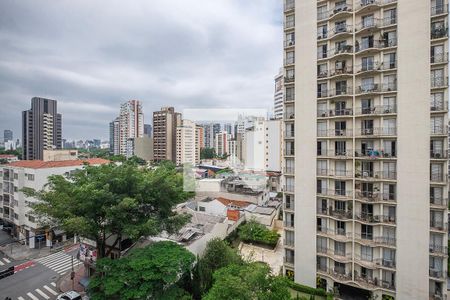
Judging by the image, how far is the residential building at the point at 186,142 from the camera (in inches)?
2576

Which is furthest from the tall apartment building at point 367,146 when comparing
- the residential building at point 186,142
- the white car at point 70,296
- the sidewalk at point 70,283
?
the residential building at point 186,142

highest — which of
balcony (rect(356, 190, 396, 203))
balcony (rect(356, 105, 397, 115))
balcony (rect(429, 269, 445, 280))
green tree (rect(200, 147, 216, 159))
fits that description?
balcony (rect(356, 105, 397, 115))

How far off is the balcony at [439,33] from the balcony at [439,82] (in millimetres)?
2333

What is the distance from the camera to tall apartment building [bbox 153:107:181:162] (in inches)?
2672

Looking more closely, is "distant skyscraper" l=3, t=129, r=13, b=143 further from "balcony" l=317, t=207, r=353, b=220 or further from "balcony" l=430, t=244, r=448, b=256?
"balcony" l=430, t=244, r=448, b=256

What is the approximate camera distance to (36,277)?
19094mm

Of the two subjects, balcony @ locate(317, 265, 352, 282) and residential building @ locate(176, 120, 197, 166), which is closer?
balcony @ locate(317, 265, 352, 282)

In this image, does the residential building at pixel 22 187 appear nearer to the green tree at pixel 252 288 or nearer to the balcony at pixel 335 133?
the green tree at pixel 252 288

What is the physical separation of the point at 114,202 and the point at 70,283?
1189cm

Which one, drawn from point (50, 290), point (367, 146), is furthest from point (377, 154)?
point (50, 290)

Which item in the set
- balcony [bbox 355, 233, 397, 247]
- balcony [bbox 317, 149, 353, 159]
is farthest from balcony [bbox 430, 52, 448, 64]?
balcony [bbox 355, 233, 397, 247]

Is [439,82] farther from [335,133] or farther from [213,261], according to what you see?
[213,261]

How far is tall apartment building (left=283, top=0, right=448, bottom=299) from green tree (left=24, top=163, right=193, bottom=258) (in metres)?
8.93

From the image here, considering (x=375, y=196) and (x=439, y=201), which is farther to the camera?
(x=375, y=196)
